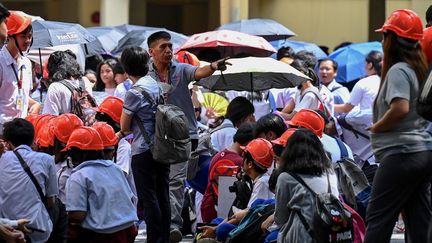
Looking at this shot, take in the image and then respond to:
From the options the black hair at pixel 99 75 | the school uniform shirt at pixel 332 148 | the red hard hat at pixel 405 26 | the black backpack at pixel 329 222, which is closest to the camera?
the red hard hat at pixel 405 26

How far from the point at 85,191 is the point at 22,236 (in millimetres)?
1346

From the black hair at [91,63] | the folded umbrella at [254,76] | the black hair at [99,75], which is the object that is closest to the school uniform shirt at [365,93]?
the folded umbrella at [254,76]

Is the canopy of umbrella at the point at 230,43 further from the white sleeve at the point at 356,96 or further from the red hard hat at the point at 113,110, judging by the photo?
the red hard hat at the point at 113,110

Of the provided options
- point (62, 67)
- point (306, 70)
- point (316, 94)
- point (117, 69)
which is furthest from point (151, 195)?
point (117, 69)

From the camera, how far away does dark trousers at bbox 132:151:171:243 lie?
1136 cm

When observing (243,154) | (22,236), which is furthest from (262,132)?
(22,236)

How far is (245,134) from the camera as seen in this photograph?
1280 cm

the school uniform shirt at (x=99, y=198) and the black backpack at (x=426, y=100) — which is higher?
the black backpack at (x=426, y=100)

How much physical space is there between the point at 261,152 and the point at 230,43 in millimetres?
5578

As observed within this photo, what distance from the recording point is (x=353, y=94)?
15586 mm

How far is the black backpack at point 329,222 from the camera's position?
9.41 meters

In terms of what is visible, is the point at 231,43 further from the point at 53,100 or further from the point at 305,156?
the point at 305,156

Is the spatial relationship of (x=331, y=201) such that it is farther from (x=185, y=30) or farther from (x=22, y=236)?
(x=185, y=30)

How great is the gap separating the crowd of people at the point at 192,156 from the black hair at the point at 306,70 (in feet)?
0.10
